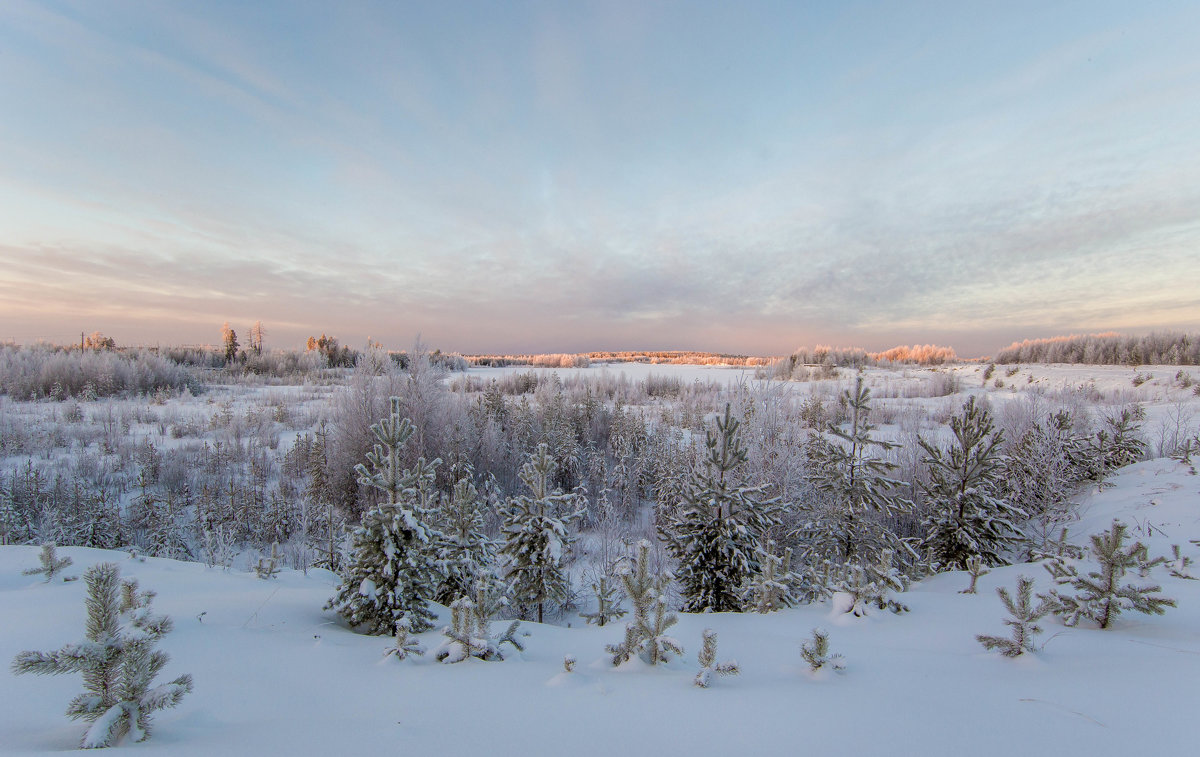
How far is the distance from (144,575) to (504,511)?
2.87 m

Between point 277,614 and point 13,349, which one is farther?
point 13,349

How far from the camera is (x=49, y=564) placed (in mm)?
3559

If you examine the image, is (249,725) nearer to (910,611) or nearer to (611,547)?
(910,611)

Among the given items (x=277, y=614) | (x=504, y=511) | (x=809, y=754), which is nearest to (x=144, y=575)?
(x=277, y=614)

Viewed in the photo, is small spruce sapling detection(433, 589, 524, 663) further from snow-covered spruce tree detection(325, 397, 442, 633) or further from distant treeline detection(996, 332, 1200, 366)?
distant treeline detection(996, 332, 1200, 366)

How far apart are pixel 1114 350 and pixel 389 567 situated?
3292cm

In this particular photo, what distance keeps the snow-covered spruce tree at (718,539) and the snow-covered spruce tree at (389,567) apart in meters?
2.29

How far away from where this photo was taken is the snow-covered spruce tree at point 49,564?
3543 mm

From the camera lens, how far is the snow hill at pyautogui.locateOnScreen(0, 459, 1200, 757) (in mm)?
1704

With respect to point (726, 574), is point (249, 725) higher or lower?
higher

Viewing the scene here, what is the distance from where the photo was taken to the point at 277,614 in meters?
3.39

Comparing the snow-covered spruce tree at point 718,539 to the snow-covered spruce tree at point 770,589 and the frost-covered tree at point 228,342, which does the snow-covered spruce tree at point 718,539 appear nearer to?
the snow-covered spruce tree at point 770,589

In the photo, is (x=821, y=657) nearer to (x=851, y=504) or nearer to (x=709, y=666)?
(x=709, y=666)

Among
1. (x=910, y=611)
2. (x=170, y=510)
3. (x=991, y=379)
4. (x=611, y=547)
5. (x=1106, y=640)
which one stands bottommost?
(x=611, y=547)
